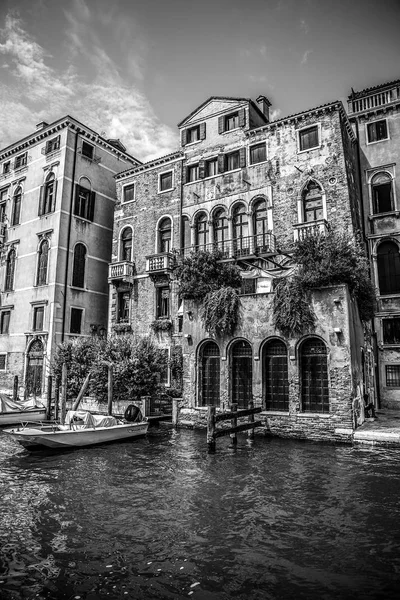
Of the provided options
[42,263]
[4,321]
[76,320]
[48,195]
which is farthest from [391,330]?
[4,321]

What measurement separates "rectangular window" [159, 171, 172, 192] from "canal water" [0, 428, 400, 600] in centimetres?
1751

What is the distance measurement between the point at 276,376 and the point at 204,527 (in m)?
8.68

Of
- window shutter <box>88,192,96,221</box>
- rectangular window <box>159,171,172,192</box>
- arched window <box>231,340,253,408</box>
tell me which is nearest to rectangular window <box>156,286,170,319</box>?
rectangular window <box>159,171,172,192</box>

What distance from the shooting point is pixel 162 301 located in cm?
2398

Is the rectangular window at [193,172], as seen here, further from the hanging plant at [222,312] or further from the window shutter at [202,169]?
the hanging plant at [222,312]

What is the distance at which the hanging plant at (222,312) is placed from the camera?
52.0ft

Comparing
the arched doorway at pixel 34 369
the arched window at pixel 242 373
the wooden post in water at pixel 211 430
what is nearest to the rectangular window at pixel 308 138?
the arched window at pixel 242 373

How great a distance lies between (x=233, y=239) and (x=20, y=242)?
15.7 metres

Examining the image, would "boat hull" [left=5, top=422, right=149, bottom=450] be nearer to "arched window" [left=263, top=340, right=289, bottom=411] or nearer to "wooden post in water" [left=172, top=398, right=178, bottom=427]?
"wooden post in water" [left=172, top=398, right=178, bottom=427]

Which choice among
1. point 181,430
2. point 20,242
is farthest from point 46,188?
point 181,430

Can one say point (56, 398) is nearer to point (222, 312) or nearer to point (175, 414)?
point (175, 414)

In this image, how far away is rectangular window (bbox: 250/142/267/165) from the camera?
21.9 meters

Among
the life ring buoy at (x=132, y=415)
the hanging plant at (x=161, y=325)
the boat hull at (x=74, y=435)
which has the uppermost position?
the hanging plant at (x=161, y=325)

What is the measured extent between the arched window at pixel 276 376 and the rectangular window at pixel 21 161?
23670 mm
